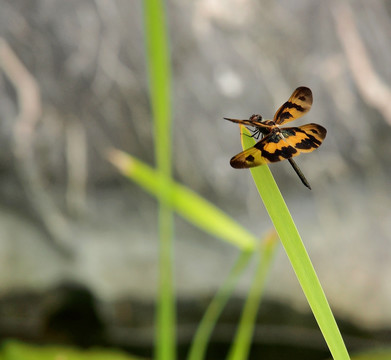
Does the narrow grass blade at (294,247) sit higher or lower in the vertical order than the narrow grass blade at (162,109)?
lower

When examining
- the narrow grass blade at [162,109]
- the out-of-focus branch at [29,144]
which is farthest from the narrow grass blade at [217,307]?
the out-of-focus branch at [29,144]

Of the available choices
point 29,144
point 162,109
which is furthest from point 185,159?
point 162,109

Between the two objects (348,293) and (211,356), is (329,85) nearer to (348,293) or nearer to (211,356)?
(348,293)

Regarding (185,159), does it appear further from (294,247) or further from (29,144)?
(294,247)

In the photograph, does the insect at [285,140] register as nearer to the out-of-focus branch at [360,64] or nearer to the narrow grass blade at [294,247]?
the narrow grass blade at [294,247]

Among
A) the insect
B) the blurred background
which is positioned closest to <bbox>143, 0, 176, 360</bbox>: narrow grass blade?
the insect

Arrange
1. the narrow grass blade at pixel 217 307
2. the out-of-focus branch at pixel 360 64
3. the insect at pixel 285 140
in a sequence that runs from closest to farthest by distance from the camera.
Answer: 1. the insect at pixel 285 140
2. the narrow grass blade at pixel 217 307
3. the out-of-focus branch at pixel 360 64

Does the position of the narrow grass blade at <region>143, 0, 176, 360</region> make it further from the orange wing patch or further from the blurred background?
the blurred background

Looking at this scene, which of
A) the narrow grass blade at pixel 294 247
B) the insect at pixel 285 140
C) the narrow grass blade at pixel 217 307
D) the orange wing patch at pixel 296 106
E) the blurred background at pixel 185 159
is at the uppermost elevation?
the blurred background at pixel 185 159
